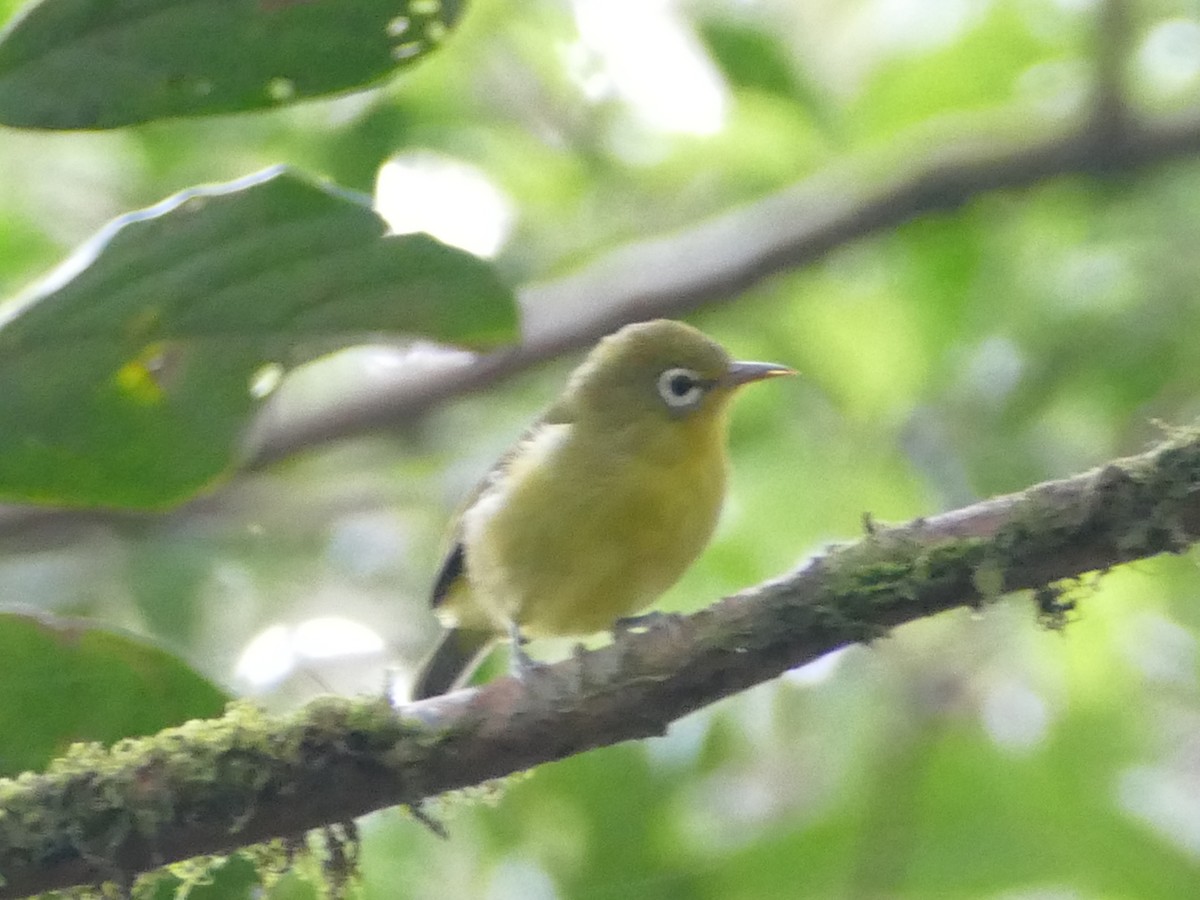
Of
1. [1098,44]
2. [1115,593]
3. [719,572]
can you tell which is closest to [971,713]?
[1115,593]

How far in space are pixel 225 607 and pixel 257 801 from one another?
9.22 ft

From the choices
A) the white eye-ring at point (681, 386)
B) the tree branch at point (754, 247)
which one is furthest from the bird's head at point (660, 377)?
the tree branch at point (754, 247)

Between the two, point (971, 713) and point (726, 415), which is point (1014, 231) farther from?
point (726, 415)

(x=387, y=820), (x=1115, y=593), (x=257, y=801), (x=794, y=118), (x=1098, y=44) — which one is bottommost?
(x=257, y=801)

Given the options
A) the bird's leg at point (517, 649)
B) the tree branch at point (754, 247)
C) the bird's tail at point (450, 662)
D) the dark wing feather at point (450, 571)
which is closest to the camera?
the bird's leg at point (517, 649)

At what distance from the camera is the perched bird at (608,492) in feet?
10.1

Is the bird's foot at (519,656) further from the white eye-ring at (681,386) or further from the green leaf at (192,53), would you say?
the green leaf at (192,53)

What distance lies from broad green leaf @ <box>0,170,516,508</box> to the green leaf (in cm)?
20

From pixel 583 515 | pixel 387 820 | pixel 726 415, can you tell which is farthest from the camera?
pixel 387 820

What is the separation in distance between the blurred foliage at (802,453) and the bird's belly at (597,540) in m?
0.65

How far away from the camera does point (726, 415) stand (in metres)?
3.47

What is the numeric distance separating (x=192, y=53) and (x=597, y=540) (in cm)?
128

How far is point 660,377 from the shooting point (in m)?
→ 3.48

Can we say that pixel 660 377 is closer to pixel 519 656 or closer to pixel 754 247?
pixel 519 656
